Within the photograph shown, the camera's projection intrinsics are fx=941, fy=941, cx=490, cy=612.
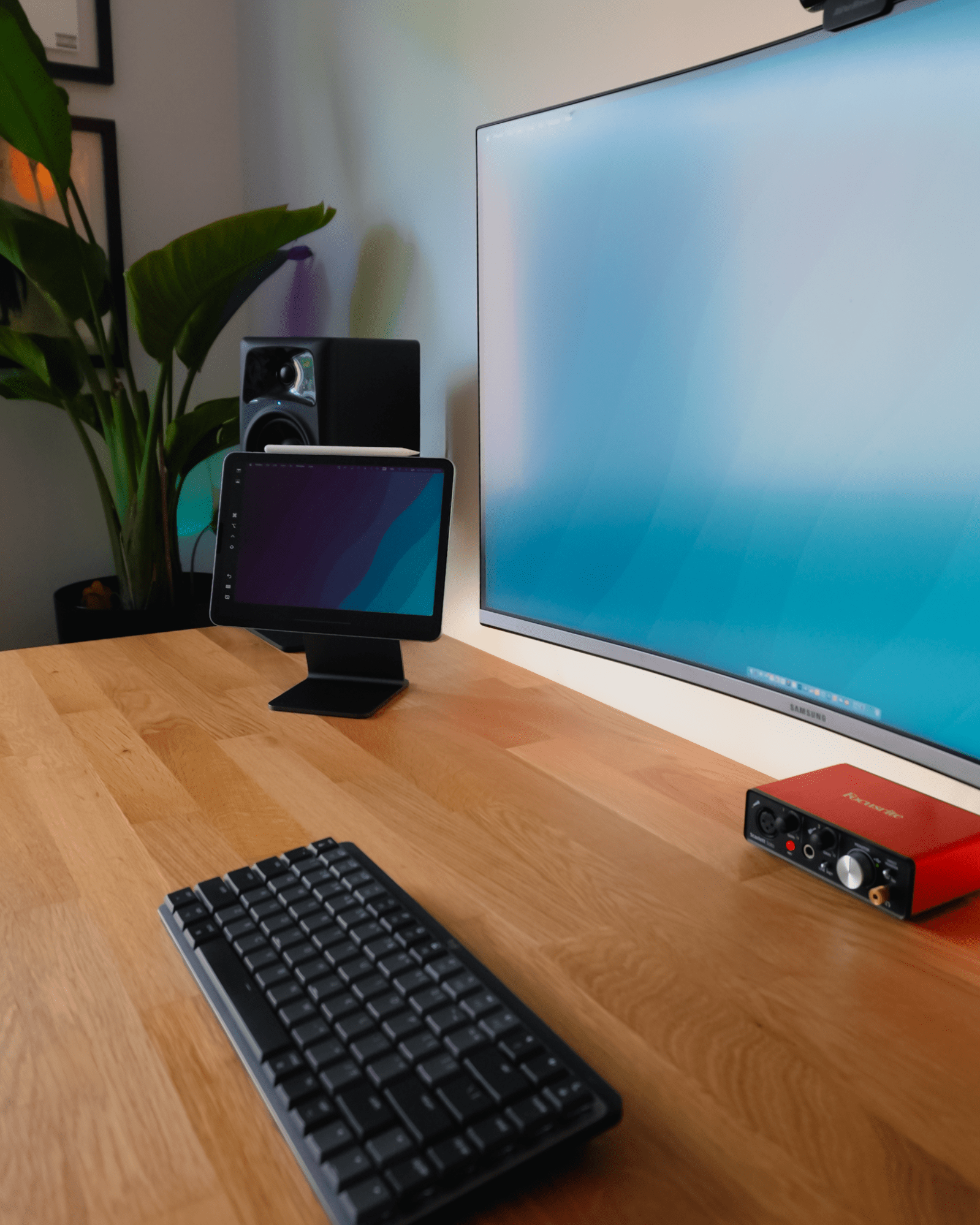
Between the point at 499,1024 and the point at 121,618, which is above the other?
the point at 499,1024

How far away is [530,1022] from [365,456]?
799 millimetres

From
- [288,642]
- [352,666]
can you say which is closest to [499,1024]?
[352,666]

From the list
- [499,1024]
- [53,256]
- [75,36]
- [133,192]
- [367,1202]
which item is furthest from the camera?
[133,192]

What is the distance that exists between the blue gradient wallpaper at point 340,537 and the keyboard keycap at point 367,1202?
2.55 ft

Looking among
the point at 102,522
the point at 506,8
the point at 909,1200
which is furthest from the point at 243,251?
the point at 909,1200

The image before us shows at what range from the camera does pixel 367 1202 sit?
0.40 metres

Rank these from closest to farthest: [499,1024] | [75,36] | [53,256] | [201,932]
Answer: [499,1024]
[201,932]
[53,256]
[75,36]

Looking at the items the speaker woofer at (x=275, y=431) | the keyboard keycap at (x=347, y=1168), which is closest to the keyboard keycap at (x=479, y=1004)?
the keyboard keycap at (x=347, y=1168)

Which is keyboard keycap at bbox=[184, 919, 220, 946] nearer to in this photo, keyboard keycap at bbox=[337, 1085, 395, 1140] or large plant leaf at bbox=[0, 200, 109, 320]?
keyboard keycap at bbox=[337, 1085, 395, 1140]

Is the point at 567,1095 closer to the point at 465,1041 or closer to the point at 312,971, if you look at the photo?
the point at 465,1041

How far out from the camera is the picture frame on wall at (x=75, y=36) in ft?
6.87

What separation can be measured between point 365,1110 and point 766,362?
1.83 feet

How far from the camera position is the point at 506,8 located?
1250mm

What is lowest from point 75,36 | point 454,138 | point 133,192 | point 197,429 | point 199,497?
point 199,497
